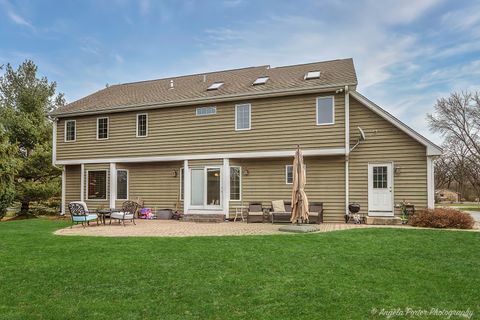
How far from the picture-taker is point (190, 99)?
601 inches

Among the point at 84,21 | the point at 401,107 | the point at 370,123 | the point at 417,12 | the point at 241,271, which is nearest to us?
the point at 241,271

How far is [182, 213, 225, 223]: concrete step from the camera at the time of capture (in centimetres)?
1432

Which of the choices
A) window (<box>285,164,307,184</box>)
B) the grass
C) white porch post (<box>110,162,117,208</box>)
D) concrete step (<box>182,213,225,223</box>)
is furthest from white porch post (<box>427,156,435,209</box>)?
white porch post (<box>110,162,117,208</box>)

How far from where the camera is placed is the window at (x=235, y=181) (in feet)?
48.8

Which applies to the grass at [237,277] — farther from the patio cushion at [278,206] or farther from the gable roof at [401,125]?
the patio cushion at [278,206]

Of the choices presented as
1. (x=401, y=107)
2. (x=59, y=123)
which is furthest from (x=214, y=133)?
(x=401, y=107)

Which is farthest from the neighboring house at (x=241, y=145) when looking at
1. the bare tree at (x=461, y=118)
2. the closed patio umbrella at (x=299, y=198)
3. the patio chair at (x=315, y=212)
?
the bare tree at (x=461, y=118)

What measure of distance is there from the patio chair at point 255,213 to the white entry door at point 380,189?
3958mm

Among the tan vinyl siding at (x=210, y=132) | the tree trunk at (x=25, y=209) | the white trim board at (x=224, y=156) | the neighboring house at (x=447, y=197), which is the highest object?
the tan vinyl siding at (x=210, y=132)

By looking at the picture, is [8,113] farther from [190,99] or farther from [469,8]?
[469,8]

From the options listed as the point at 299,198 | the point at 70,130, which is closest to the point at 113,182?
the point at 70,130

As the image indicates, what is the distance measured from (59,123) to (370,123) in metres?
14.5

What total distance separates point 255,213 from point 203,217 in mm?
2237

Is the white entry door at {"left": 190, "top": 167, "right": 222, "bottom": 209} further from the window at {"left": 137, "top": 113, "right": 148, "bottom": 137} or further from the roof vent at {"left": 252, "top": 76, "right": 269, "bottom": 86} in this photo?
the roof vent at {"left": 252, "top": 76, "right": 269, "bottom": 86}
